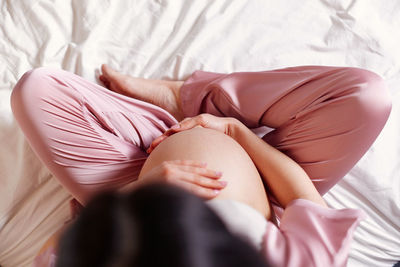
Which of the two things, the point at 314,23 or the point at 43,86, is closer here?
the point at 43,86

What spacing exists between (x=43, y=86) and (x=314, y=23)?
838mm

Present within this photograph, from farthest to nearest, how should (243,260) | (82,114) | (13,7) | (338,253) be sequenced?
1. (13,7)
2. (82,114)
3. (338,253)
4. (243,260)

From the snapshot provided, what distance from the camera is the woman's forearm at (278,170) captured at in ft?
3.04

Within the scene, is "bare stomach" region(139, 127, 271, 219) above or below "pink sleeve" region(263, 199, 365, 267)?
below

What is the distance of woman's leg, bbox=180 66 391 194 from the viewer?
0.96 m

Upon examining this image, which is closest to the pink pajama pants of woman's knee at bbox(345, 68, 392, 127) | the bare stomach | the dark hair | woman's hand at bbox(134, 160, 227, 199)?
woman's knee at bbox(345, 68, 392, 127)

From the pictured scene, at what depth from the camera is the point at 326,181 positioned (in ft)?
3.44

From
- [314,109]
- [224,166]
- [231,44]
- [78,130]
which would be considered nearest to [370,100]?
[314,109]

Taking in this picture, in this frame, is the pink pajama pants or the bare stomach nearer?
the bare stomach

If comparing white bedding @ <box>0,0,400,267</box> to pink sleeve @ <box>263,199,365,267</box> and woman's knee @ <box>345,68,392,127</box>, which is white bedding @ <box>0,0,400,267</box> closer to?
woman's knee @ <box>345,68,392,127</box>

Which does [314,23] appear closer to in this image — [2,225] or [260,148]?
[260,148]

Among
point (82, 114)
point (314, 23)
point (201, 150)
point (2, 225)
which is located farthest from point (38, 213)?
point (314, 23)

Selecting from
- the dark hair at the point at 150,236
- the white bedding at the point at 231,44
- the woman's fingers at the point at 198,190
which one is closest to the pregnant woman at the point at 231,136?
the woman's fingers at the point at 198,190

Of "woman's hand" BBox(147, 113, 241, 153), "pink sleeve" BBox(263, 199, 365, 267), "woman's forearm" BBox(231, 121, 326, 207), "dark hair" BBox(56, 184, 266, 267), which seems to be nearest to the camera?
"dark hair" BBox(56, 184, 266, 267)
